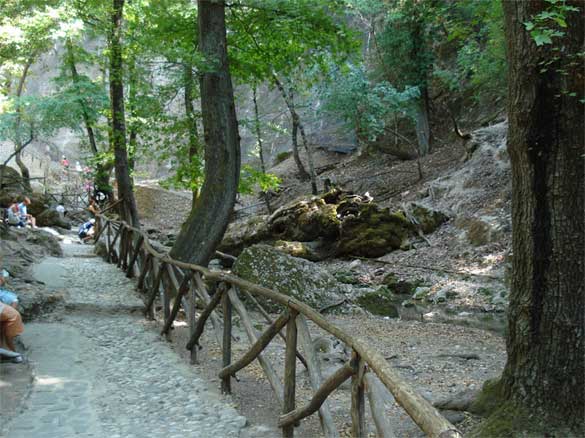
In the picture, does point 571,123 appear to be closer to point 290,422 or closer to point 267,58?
point 290,422

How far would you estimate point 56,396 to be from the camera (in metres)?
5.32

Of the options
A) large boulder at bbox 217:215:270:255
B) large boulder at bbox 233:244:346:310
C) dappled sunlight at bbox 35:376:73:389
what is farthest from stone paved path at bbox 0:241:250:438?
large boulder at bbox 217:215:270:255

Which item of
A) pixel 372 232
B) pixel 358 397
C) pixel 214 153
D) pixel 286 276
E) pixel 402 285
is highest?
pixel 214 153

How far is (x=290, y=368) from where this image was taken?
14.9 ft

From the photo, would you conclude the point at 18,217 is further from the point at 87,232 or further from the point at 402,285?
the point at 402,285

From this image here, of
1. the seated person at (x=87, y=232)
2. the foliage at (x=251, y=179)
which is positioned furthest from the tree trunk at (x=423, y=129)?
the seated person at (x=87, y=232)

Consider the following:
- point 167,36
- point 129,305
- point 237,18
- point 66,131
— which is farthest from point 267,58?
point 66,131

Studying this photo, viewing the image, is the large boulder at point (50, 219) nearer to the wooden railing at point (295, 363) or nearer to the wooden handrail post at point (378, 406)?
the wooden railing at point (295, 363)

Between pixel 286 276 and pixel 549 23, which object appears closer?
pixel 549 23

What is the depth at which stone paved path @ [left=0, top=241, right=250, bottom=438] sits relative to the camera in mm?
4711

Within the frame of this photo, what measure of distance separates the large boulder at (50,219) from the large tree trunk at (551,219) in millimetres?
24662

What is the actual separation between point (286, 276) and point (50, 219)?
18.4 meters

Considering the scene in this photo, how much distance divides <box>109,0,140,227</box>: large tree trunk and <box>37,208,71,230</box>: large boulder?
1167 cm

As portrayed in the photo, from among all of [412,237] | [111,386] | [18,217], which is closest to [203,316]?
[111,386]
